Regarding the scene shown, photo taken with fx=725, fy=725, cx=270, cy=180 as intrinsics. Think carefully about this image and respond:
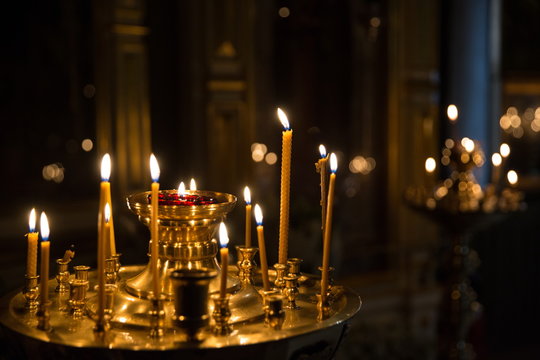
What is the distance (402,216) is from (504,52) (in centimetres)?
120

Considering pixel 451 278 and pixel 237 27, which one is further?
pixel 237 27

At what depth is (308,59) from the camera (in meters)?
3.41

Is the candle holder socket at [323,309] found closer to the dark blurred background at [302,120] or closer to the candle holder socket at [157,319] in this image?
the candle holder socket at [157,319]

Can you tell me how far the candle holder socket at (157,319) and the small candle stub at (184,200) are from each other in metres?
0.14

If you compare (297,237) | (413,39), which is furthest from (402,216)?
(297,237)

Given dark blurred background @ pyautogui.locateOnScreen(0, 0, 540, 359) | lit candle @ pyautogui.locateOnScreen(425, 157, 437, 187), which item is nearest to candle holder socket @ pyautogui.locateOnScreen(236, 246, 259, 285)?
dark blurred background @ pyautogui.locateOnScreen(0, 0, 540, 359)

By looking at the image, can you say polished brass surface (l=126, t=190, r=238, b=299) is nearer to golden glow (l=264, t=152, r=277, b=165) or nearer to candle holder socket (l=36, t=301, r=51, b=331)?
candle holder socket (l=36, t=301, r=51, b=331)

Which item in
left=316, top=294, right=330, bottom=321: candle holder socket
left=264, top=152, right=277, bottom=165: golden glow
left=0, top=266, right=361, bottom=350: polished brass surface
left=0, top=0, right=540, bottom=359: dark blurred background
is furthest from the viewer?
left=264, top=152, right=277, bottom=165: golden glow

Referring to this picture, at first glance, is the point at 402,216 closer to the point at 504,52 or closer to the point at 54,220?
the point at 504,52

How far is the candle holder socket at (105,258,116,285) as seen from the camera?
0.98 metres

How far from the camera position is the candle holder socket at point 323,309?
2.86ft

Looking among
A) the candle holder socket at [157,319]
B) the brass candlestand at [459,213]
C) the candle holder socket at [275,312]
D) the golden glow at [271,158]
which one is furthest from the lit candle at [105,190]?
the golden glow at [271,158]

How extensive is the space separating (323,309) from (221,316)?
0.14 metres

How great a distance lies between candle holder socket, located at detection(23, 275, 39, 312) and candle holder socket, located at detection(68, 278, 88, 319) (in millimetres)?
60
